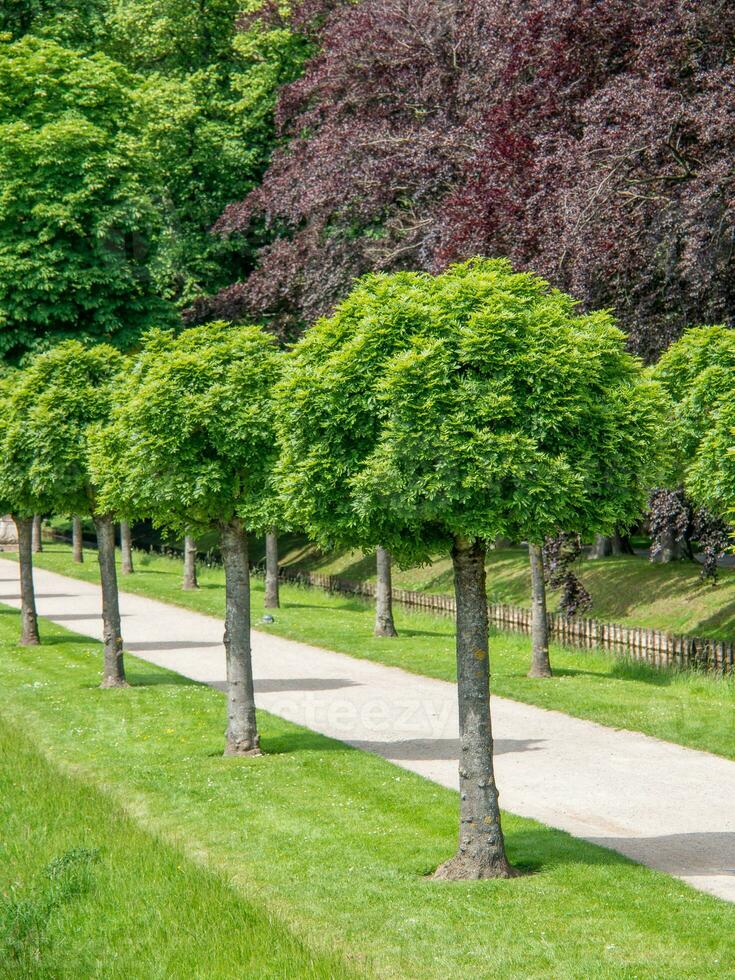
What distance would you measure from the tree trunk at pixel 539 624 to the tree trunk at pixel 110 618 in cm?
668

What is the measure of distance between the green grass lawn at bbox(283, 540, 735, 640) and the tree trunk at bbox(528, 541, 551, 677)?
5.86 ft

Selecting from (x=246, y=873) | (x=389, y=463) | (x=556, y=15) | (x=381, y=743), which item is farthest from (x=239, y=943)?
(x=556, y=15)

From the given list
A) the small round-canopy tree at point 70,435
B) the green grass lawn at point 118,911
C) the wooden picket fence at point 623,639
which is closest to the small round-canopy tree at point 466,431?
the green grass lawn at point 118,911

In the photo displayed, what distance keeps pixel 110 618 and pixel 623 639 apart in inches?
362

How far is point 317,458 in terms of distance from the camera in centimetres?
1085

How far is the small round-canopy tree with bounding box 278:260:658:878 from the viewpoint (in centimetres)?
1023

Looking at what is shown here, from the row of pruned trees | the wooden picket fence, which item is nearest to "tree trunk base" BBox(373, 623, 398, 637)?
the wooden picket fence

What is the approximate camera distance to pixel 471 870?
1064cm

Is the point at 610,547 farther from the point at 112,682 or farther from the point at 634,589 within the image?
the point at 112,682

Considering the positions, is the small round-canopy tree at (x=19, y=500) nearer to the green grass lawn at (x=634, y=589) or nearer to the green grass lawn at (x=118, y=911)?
the green grass lawn at (x=634, y=589)

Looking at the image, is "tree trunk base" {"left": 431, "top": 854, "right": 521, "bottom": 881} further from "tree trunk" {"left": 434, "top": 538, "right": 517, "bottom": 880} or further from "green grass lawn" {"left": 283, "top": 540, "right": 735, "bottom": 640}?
"green grass lawn" {"left": 283, "top": 540, "right": 735, "bottom": 640}

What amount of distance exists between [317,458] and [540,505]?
193 centimetres

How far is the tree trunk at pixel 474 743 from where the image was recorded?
10.7 metres

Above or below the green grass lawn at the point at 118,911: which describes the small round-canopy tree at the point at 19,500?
above
